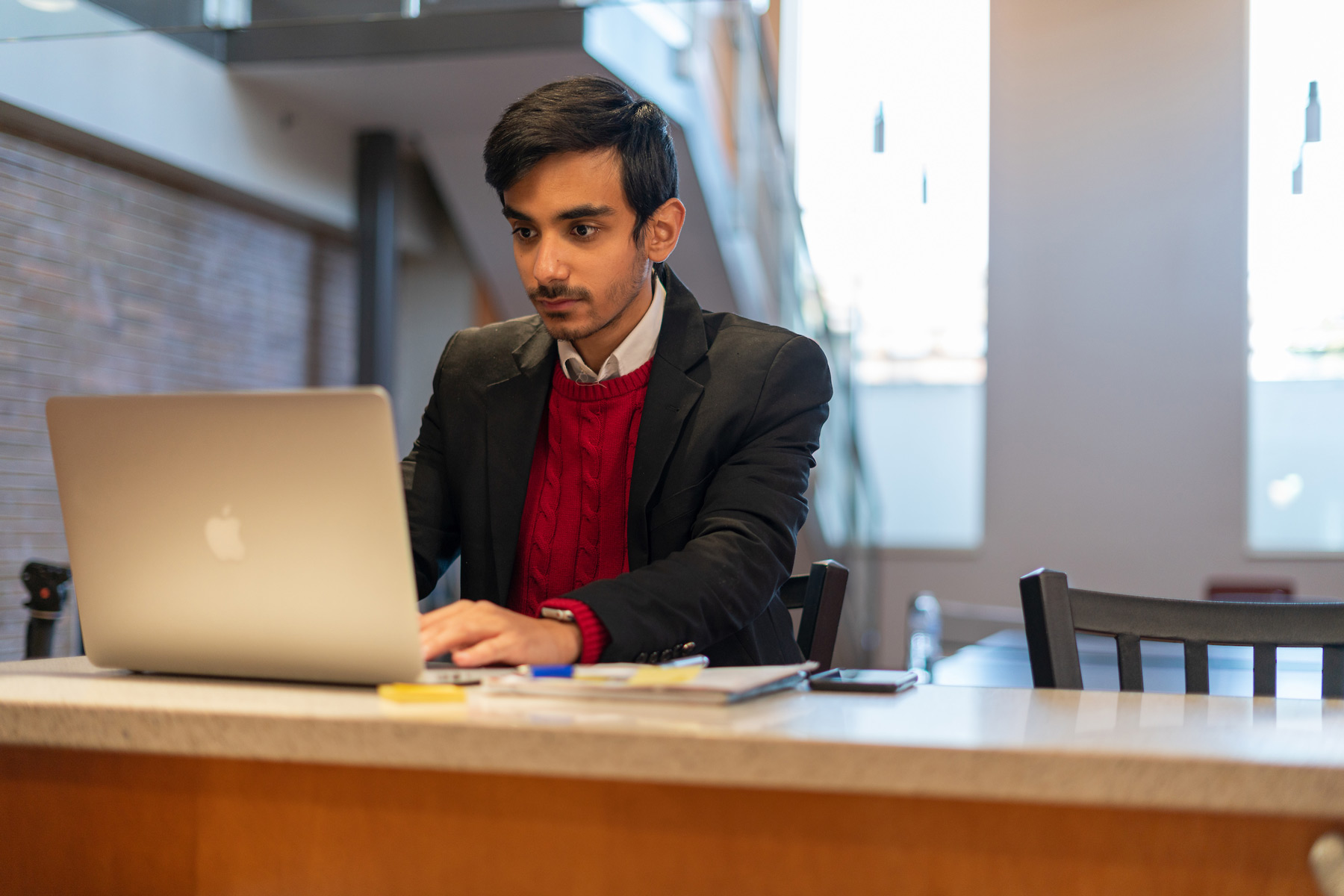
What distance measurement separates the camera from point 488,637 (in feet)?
3.43

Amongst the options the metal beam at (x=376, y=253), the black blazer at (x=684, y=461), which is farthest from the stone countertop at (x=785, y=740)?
the metal beam at (x=376, y=253)

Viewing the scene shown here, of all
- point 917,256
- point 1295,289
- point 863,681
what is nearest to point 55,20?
point 863,681

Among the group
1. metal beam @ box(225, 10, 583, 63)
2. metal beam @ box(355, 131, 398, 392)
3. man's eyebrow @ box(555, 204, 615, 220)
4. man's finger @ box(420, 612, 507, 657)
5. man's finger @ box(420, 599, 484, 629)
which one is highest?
metal beam @ box(225, 10, 583, 63)

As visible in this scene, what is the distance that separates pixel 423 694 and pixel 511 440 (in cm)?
74

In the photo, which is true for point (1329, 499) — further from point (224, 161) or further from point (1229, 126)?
point (224, 161)

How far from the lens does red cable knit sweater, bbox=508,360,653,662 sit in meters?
1.56

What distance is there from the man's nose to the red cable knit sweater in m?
0.19

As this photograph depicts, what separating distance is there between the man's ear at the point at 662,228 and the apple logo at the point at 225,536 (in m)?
0.78

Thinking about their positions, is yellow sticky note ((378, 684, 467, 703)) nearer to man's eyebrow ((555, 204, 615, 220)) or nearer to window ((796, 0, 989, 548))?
man's eyebrow ((555, 204, 615, 220))

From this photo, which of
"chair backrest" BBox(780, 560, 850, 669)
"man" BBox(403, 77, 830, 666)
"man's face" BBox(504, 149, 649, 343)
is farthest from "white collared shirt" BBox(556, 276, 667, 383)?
"chair backrest" BBox(780, 560, 850, 669)

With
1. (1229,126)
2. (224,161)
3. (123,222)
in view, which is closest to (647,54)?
(224,161)

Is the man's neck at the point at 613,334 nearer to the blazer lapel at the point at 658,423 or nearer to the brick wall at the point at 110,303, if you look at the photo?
the blazer lapel at the point at 658,423

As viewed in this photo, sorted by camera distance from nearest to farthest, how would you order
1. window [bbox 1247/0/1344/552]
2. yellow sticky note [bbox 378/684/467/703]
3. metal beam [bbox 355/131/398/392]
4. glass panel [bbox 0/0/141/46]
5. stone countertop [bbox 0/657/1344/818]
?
stone countertop [bbox 0/657/1344/818]
yellow sticky note [bbox 378/684/467/703]
glass panel [bbox 0/0/141/46]
metal beam [bbox 355/131/398/392]
window [bbox 1247/0/1344/552]

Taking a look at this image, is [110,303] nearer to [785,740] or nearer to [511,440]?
[511,440]
